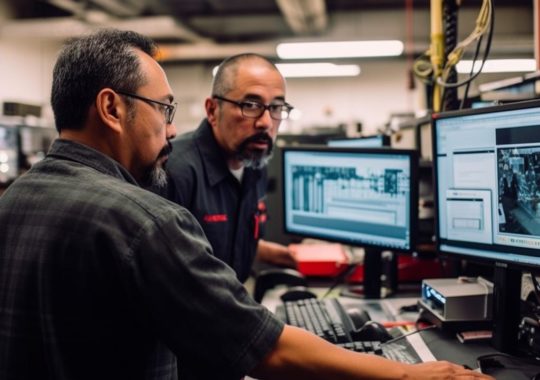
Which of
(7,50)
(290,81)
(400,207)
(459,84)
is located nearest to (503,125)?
(400,207)

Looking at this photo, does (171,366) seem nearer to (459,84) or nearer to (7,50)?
(459,84)

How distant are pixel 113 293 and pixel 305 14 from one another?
696 centimetres

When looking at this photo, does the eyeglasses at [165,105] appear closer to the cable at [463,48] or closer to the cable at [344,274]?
the cable at [463,48]

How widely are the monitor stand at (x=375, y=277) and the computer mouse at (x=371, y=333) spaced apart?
43 cm

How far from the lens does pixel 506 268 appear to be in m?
1.13

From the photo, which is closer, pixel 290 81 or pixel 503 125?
pixel 503 125

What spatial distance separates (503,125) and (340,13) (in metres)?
7.66

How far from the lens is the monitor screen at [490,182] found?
104 centimetres

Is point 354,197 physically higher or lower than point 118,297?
higher

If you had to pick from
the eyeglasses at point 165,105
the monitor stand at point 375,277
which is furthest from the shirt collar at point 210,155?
the eyeglasses at point 165,105

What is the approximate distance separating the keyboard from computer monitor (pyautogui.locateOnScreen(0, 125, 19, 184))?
4816mm

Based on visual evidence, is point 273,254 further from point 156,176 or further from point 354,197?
point 156,176

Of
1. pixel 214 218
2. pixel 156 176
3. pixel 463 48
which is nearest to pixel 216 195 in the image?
pixel 214 218

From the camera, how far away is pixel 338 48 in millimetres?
6988
